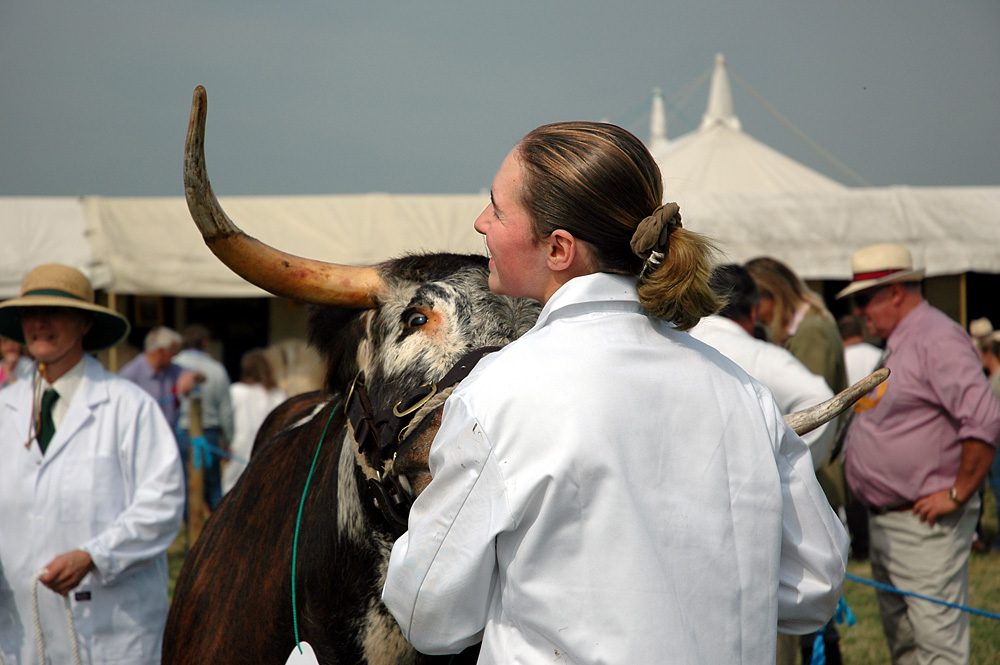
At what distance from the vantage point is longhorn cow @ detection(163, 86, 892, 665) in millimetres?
1857

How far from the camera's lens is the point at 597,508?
1.22 metres

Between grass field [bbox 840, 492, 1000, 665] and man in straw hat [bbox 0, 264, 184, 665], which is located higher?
man in straw hat [bbox 0, 264, 184, 665]

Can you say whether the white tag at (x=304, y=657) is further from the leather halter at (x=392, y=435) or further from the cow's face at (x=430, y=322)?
Result: the cow's face at (x=430, y=322)

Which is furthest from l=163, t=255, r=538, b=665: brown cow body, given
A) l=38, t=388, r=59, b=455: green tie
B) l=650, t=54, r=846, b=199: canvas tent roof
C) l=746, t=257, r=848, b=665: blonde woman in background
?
l=650, t=54, r=846, b=199: canvas tent roof

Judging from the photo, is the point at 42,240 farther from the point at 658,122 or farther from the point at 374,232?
the point at 658,122

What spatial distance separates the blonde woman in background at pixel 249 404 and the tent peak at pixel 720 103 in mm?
8992

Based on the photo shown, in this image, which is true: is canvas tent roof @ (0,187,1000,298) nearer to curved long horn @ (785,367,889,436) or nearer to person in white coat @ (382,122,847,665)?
curved long horn @ (785,367,889,436)

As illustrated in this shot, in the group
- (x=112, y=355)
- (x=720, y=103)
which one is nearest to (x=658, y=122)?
(x=720, y=103)

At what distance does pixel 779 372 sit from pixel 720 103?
520 inches

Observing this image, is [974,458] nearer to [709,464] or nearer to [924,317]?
[924,317]

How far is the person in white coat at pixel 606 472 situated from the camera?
1.22m

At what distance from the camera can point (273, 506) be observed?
2.54m

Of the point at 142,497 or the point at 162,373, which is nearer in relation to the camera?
the point at 142,497

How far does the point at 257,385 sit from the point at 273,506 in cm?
696
